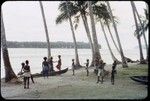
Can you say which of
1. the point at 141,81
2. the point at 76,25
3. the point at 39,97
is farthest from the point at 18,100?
the point at 76,25

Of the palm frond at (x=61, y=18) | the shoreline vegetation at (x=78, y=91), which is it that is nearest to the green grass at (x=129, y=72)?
the shoreline vegetation at (x=78, y=91)

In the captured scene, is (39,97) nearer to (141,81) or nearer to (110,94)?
(110,94)

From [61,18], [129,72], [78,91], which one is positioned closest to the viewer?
[78,91]

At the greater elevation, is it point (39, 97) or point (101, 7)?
point (101, 7)

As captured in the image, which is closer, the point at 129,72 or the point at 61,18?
the point at 129,72

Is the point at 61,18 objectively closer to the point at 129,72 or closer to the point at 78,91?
the point at 129,72

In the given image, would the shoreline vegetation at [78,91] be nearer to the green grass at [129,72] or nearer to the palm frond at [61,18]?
the green grass at [129,72]

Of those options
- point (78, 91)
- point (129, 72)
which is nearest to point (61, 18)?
point (129, 72)

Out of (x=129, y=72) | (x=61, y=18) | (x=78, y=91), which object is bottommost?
(x=78, y=91)

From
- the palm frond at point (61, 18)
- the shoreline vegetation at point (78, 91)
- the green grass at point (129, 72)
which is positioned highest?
the palm frond at point (61, 18)

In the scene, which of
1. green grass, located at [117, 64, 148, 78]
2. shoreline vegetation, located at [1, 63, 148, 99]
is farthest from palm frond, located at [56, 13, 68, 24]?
shoreline vegetation, located at [1, 63, 148, 99]

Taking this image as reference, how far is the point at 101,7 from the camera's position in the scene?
3709 centimetres

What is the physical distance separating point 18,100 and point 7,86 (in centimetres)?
524

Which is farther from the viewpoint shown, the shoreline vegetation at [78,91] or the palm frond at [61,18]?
the palm frond at [61,18]
